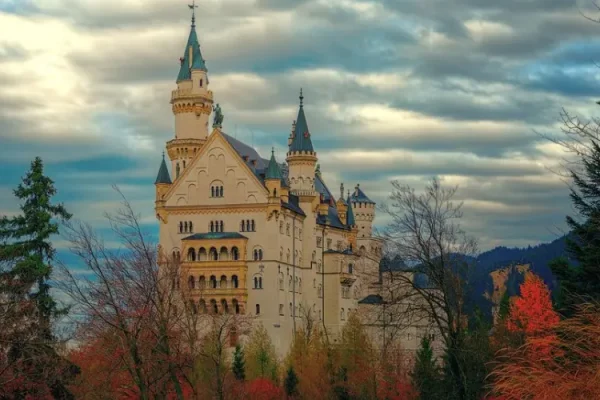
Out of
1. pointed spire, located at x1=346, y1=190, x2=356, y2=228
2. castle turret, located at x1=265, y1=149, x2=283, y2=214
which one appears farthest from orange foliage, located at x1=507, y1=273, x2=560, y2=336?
pointed spire, located at x1=346, y1=190, x2=356, y2=228

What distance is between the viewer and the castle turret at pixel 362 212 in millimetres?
164250

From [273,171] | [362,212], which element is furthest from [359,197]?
[273,171]

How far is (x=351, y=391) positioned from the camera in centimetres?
8838

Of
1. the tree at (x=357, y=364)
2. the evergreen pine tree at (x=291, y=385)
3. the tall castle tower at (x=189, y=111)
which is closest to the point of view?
the tree at (x=357, y=364)

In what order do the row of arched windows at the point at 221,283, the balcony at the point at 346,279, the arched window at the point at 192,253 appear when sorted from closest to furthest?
the row of arched windows at the point at 221,283, the arched window at the point at 192,253, the balcony at the point at 346,279

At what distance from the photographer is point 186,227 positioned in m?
132

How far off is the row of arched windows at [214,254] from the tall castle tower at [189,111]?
1130 cm

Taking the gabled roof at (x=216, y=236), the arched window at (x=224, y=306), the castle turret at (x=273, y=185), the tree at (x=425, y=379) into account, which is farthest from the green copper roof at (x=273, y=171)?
the tree at (x=425, y=379)

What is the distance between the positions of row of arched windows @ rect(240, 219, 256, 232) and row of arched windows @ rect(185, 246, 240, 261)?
263 cm

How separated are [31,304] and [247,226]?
81250 millimetres

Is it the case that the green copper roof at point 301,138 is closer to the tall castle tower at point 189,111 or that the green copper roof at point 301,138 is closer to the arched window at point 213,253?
the tall castle tower at point 189,111

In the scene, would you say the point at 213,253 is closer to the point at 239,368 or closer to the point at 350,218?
the point at 239,368

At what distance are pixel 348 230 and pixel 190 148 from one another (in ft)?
88.6

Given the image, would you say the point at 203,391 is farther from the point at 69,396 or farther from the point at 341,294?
the point at 341,294
